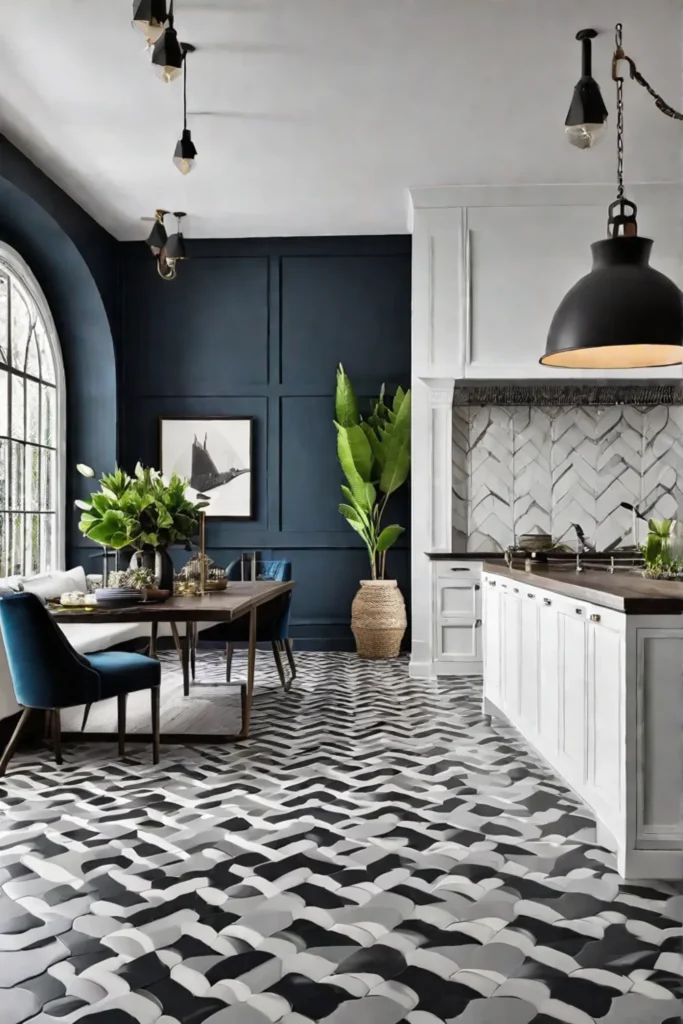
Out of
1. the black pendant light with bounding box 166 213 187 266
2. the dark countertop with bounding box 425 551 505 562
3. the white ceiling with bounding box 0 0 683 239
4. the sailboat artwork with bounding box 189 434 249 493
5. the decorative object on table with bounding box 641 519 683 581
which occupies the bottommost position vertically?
the dark countertop with bounding box 425 551 505 562

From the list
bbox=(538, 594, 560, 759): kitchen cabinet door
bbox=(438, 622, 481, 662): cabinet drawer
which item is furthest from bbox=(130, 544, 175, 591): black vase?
bbox=(438, 622, 481, 662): cabinet drawer

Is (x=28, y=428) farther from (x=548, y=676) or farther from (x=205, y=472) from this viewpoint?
(x=548, y=676)

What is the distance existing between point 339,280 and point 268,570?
2.89 m

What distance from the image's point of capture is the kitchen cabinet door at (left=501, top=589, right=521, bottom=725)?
13.8ft

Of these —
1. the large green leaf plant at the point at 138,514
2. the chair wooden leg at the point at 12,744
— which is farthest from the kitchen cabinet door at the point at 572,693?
the chair wooden leg at the point at 12,744

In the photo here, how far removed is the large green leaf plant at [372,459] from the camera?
7336mm

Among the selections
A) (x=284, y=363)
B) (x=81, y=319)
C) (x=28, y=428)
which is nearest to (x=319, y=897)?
(x=28, y=428)

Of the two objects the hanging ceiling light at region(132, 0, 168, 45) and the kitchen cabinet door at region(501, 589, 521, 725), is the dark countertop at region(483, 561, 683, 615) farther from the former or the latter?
the hanging ceiling light at region(132, 0, 168, 45)

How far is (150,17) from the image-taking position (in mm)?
3166

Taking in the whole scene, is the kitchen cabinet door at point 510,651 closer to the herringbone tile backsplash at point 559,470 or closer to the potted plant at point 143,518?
the potted plant at point 143,518

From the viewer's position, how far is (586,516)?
23.0 feet

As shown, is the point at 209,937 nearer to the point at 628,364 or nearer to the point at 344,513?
the point at 628,364

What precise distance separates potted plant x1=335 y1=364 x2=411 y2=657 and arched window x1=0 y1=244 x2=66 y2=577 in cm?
246

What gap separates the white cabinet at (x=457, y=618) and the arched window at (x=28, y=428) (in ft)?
10.8
